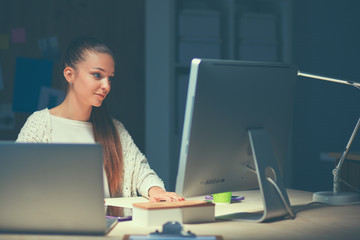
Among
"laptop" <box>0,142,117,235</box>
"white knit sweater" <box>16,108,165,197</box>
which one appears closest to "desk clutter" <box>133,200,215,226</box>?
"laptop" <box>0,142,117,235</box>

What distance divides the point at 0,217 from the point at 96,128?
847 mm

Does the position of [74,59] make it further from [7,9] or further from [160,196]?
[7,9]

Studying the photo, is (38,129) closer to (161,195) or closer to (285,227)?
(161,195)

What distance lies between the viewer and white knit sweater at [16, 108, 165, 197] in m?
2.03

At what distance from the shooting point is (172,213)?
1.46 meters

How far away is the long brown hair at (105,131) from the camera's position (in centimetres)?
212

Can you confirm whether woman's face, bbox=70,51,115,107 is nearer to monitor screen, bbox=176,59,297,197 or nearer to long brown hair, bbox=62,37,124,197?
long brown hair, bbox=62,37,124,197

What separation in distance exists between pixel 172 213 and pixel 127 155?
0.77m

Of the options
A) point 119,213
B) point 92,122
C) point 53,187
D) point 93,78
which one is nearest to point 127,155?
point 92,122

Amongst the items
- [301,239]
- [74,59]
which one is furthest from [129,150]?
[301,239]

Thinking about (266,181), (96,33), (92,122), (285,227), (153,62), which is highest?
(96,33)

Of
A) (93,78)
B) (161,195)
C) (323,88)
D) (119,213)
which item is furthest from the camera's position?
(323,88)

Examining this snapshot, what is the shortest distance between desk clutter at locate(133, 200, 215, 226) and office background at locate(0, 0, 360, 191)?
5.65ft

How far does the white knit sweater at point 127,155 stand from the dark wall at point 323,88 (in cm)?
157
